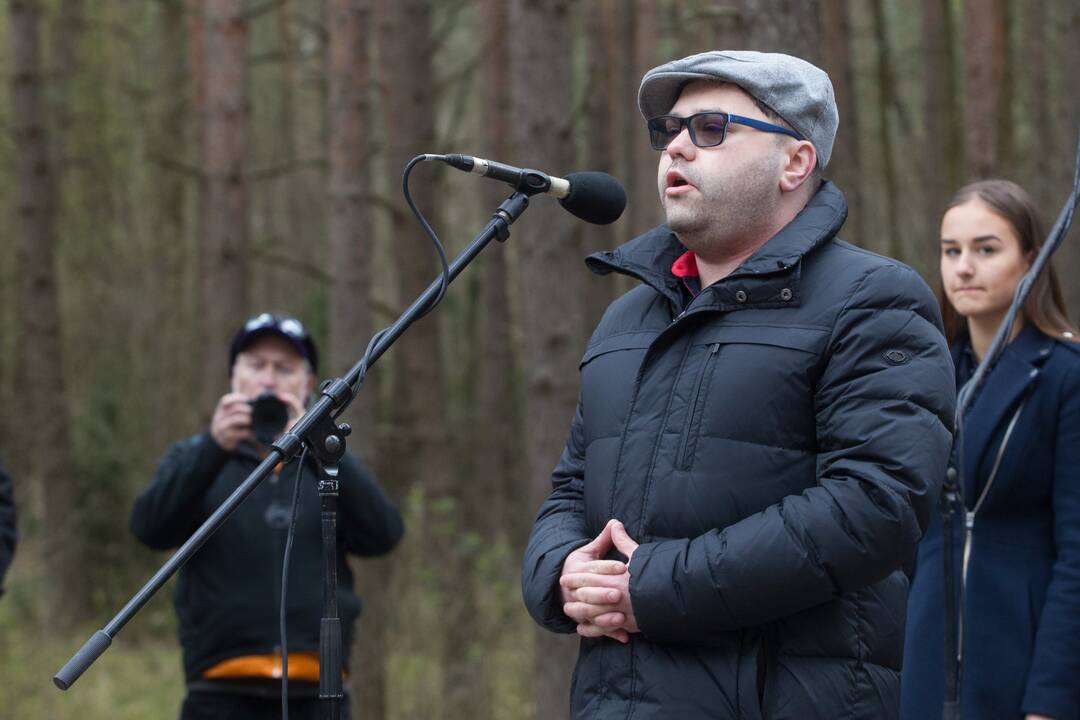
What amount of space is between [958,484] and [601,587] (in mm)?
1339

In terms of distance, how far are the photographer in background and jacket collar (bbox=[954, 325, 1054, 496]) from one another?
1.96 m

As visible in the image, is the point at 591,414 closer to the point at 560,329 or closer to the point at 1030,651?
the point at 1030,651

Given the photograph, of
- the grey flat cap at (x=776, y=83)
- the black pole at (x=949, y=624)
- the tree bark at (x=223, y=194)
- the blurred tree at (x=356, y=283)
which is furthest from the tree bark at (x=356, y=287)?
the grey flat cap at (x=776, y=83)

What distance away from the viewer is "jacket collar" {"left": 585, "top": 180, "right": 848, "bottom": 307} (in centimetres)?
290

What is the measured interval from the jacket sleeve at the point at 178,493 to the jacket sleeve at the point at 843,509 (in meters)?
2.29

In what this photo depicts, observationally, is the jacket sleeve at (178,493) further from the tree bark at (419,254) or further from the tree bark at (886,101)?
the tree bark at (886,101)

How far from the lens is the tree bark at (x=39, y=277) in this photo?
1151cm

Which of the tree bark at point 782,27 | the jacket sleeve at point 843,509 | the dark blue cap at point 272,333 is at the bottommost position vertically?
the jacket sleeve at point 843,509

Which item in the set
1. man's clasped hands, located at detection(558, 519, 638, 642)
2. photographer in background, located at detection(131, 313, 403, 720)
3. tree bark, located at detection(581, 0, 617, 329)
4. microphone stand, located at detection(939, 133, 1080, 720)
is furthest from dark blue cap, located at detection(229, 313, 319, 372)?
tree bark, located at detection(581, 0, 617, 329)

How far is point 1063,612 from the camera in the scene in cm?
369

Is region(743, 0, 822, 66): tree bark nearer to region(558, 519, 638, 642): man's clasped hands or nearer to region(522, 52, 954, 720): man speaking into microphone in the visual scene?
region(522, 52, 954, 720): man speaking into microphone

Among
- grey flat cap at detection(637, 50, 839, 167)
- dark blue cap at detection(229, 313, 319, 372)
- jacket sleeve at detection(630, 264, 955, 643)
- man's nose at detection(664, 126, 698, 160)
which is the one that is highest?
grey flat cap at detection(637, 50, 839, 167)

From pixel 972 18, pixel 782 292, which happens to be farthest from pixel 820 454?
pixel 972 18

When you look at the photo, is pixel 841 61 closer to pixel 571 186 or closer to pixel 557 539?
pixel 571 186
